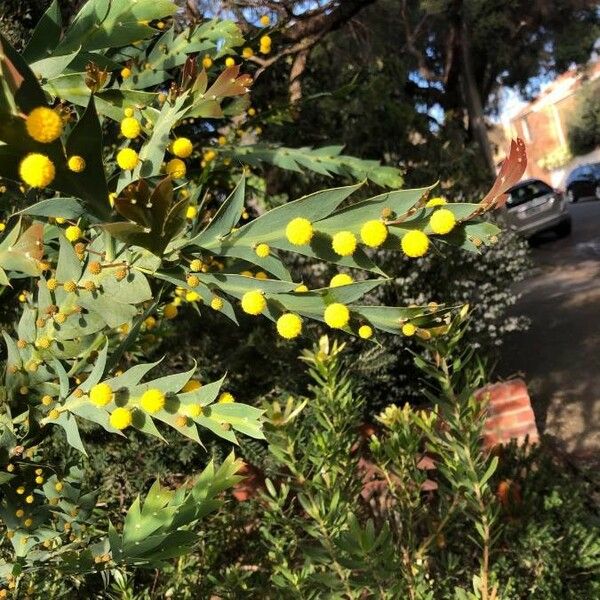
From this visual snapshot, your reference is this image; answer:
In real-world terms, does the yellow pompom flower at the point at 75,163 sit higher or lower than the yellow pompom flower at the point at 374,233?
higher

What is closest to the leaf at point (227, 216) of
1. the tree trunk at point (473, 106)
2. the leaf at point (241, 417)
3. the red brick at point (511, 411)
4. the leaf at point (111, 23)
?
the leaf at point (241, 417)

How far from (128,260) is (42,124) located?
1.28 ft

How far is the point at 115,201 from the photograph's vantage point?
0.88 m

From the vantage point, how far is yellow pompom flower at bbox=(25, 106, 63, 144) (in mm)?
755

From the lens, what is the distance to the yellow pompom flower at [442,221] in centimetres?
91

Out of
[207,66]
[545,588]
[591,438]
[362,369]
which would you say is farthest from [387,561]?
[591,438]

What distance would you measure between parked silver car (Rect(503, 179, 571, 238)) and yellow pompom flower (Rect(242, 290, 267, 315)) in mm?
11667

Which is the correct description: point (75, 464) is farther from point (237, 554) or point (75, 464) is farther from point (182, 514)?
point (237, 554)

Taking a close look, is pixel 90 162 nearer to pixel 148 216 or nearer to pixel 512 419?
pixel 148 216

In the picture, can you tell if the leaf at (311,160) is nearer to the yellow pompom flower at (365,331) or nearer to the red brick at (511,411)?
the red brick at (511,411)

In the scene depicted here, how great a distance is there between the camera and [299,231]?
3.15 ft

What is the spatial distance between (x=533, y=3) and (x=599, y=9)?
4.86ft

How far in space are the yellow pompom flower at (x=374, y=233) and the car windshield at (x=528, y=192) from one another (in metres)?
12.1

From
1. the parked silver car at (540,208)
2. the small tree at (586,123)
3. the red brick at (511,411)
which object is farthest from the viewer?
the small tree at (586,123)
